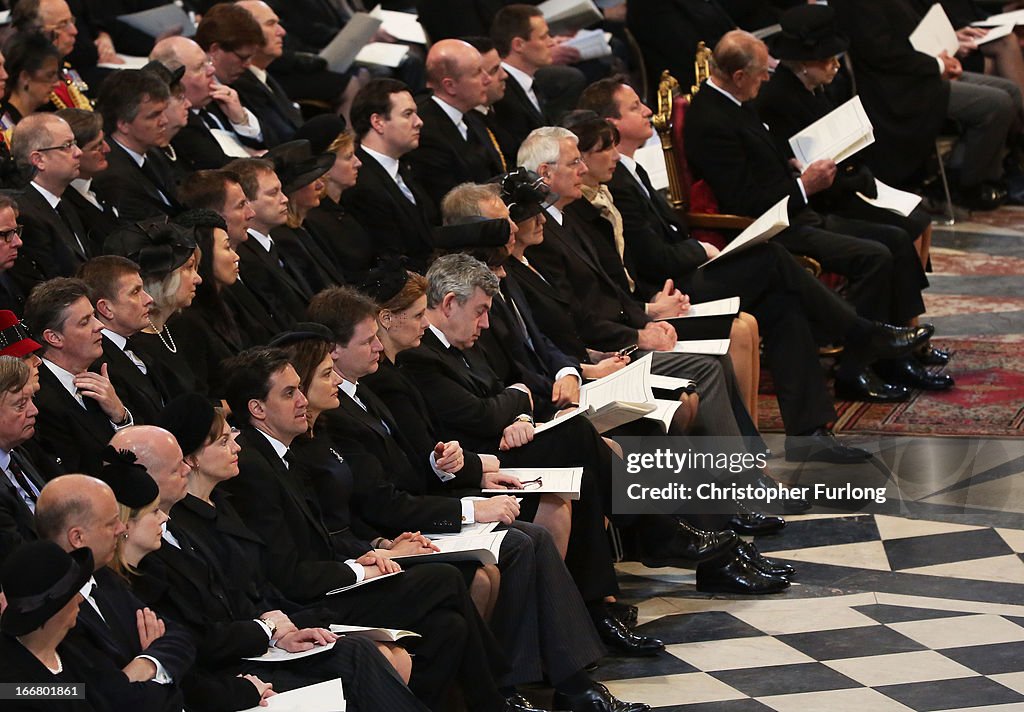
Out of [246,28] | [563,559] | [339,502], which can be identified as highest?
[246,28]

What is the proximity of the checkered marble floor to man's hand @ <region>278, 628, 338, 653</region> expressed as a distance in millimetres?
1186

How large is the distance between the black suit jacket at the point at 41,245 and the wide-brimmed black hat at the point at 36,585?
6.96 feet

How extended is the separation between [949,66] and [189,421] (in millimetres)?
6900

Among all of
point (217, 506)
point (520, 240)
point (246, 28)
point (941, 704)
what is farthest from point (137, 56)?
point (941, 704)

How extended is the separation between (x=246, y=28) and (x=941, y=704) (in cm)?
442

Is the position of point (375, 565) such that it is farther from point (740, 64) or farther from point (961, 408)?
point (740, 64)

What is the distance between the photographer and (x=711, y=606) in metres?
6.01

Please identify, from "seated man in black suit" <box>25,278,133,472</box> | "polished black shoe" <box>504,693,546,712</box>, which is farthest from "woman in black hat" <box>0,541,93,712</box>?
"polished black shoe" <box>504,693,546,712</box>

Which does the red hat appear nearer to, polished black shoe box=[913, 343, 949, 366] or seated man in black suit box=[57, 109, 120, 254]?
seated man in black suit box=[57, 109, 120, 254]

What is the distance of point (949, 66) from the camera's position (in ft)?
33.3

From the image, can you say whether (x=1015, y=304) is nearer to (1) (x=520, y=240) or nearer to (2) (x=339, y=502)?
(1) (x=520, y=240)

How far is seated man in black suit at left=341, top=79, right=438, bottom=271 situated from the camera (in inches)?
279

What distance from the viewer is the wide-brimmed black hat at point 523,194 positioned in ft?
21.5

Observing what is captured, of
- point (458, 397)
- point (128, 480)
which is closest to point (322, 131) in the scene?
point (458, 397)
